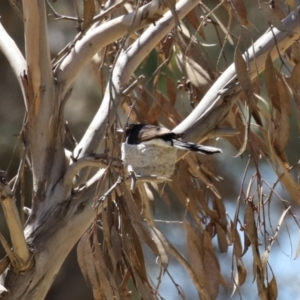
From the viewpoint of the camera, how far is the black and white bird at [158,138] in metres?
1.92

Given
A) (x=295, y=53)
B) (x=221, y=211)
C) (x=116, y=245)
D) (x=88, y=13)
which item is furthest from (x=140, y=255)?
(x=295, y=53)

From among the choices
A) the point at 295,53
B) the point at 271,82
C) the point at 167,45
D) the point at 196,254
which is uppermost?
the point at 167,45

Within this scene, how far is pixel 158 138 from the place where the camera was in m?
2.07

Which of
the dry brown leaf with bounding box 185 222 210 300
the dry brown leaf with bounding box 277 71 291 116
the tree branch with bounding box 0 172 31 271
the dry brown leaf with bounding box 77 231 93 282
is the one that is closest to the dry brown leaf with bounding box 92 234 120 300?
the dry brown leaf with bounding box 77 231 93 282

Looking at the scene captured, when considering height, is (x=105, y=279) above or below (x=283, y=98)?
below

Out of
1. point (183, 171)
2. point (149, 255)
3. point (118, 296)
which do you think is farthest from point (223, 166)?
point (118, 296)

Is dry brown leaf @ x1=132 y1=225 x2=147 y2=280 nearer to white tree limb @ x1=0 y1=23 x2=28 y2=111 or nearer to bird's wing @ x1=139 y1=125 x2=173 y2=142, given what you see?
bird's wing @ x1=139 y1=125 x2=173 y2=142

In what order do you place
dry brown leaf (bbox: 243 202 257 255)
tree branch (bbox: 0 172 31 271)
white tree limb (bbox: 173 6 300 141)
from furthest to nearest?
white tree limb (bbox: 173 6 300 141), dry brown leaf (bbox: 243 202 257 255), tree branch (bbox: 0 172 31 271)

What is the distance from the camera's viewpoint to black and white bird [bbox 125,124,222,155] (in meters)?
1.92

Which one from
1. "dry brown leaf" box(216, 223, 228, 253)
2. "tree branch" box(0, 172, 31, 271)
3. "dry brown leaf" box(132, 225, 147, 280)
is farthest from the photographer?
"dry brown leaf" box(216, 223, 228, 253)

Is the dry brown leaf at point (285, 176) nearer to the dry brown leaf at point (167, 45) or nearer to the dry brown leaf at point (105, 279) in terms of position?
the dry brown leaf at point (105, 279)

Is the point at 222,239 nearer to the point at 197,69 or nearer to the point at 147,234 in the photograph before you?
the point at 197,69

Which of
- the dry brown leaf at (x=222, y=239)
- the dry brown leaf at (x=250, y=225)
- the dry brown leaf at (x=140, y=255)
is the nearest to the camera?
the dry brown leaf at (x=250, y=225)

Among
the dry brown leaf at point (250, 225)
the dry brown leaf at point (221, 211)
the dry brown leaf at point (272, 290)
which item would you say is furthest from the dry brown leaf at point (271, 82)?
the dry brown leaf at point (221, 211)
